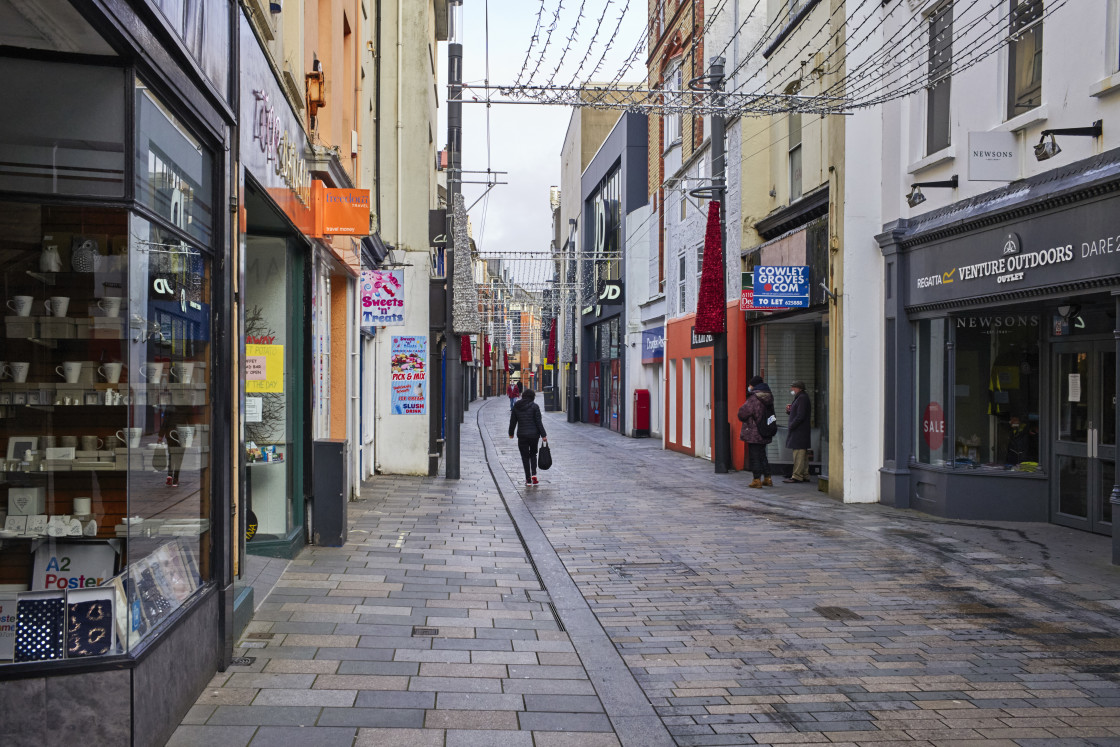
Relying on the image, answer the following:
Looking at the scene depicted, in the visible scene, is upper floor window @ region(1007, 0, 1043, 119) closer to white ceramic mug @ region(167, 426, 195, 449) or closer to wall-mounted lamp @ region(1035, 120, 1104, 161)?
wall-mounted lamp @ region(1035, 120, 1104, 161)

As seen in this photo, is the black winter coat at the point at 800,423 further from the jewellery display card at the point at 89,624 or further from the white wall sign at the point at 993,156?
the jewellery display card at the point at 89,624

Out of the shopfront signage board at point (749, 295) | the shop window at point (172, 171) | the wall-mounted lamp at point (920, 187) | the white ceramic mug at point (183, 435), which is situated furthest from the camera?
the shopfront signage board at point (749, 295)

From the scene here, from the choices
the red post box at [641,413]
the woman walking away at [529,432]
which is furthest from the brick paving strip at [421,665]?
the red post box at [641,413]

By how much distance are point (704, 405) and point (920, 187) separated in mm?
10998

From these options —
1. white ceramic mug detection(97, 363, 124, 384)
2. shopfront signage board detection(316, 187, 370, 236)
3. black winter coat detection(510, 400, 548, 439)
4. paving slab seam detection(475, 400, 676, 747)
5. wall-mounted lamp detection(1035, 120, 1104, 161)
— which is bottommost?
paving slab seam detection(475, 400, 676, 747)

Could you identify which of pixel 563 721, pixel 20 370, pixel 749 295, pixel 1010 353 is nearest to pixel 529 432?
pixel 749 295

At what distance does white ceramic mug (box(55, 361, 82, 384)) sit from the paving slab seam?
3.08 m

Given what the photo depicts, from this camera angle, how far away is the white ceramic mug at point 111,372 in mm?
4738

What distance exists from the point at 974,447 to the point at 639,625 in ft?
23.2

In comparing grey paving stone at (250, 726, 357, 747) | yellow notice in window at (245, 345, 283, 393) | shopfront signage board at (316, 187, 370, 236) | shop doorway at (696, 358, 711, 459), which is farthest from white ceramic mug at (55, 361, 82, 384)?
shop doorway at (696, 358, 711, 459)

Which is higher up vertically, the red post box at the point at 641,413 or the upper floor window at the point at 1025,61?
the upper floor window at the point at 1025,61

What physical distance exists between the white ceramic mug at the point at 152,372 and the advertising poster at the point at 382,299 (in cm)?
889

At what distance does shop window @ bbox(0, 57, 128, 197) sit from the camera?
14.3 feet

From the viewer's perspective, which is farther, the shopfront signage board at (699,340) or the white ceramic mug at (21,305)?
the shopfront signage board at (699,340)
